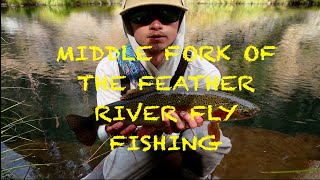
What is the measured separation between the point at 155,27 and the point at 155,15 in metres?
0.10

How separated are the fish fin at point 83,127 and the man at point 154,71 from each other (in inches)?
5.2

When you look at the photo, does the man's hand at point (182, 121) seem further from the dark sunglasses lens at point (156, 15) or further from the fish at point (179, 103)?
the dark sunglasses lens at point (156, 15)

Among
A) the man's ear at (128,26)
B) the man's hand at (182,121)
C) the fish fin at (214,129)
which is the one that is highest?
the man's ear at (128,26)

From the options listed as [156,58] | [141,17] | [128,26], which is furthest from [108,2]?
[141,17]

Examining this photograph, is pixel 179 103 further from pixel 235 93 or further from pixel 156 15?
pixel 235 93

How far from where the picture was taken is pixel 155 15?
7.91 ft

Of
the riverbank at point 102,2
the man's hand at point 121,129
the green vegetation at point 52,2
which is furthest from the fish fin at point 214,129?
the green vegetation at point 52,2

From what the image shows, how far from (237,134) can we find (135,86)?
231 centimetres

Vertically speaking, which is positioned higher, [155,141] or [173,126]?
[173,126]

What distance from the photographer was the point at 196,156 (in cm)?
288

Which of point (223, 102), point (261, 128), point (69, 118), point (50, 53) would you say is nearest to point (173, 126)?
point (223, 102)

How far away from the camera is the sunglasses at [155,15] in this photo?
2.40m

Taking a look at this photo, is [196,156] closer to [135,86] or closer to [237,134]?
[135,86]

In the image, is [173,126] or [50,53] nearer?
[173,126]
